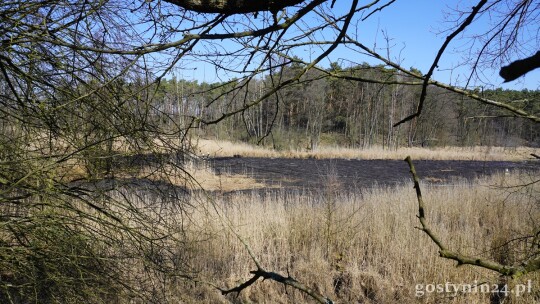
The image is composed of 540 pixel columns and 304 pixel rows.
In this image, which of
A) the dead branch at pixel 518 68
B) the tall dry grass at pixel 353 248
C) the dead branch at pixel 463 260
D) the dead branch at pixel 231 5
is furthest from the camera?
the tall dry grass at pixel 353 248

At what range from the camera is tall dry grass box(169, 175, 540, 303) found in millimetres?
4711

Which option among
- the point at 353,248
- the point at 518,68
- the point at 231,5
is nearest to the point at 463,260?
the point at 518,68

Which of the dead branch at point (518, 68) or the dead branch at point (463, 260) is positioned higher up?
the dead branch at point (518, 68)

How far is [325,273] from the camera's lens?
518 cm

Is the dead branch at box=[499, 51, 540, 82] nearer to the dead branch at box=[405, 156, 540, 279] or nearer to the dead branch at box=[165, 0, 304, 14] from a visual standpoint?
the dead branch at box=[405, 156, 540, 279]

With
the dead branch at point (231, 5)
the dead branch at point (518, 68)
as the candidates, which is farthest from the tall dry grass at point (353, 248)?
the dead branch at point (518, 68)

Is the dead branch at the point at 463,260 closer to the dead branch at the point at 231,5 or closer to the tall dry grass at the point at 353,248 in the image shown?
the dead branch at the point at 231,5

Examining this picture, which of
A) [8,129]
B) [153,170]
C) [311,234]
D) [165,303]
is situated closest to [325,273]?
[311,234]

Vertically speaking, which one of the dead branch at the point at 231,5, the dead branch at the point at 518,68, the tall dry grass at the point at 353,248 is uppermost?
the dead branch at the point at 231,5

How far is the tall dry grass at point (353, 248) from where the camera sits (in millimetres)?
4711

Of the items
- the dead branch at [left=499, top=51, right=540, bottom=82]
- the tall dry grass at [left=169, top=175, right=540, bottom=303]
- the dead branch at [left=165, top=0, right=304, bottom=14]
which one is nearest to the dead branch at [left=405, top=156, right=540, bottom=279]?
the dead branch at [left=499, top=51, right=540, bottom=82]

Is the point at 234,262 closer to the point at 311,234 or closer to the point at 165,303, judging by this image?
the point at 311,234

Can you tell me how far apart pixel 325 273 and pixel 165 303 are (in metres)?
2.18

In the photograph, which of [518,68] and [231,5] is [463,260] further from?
[231,5]
